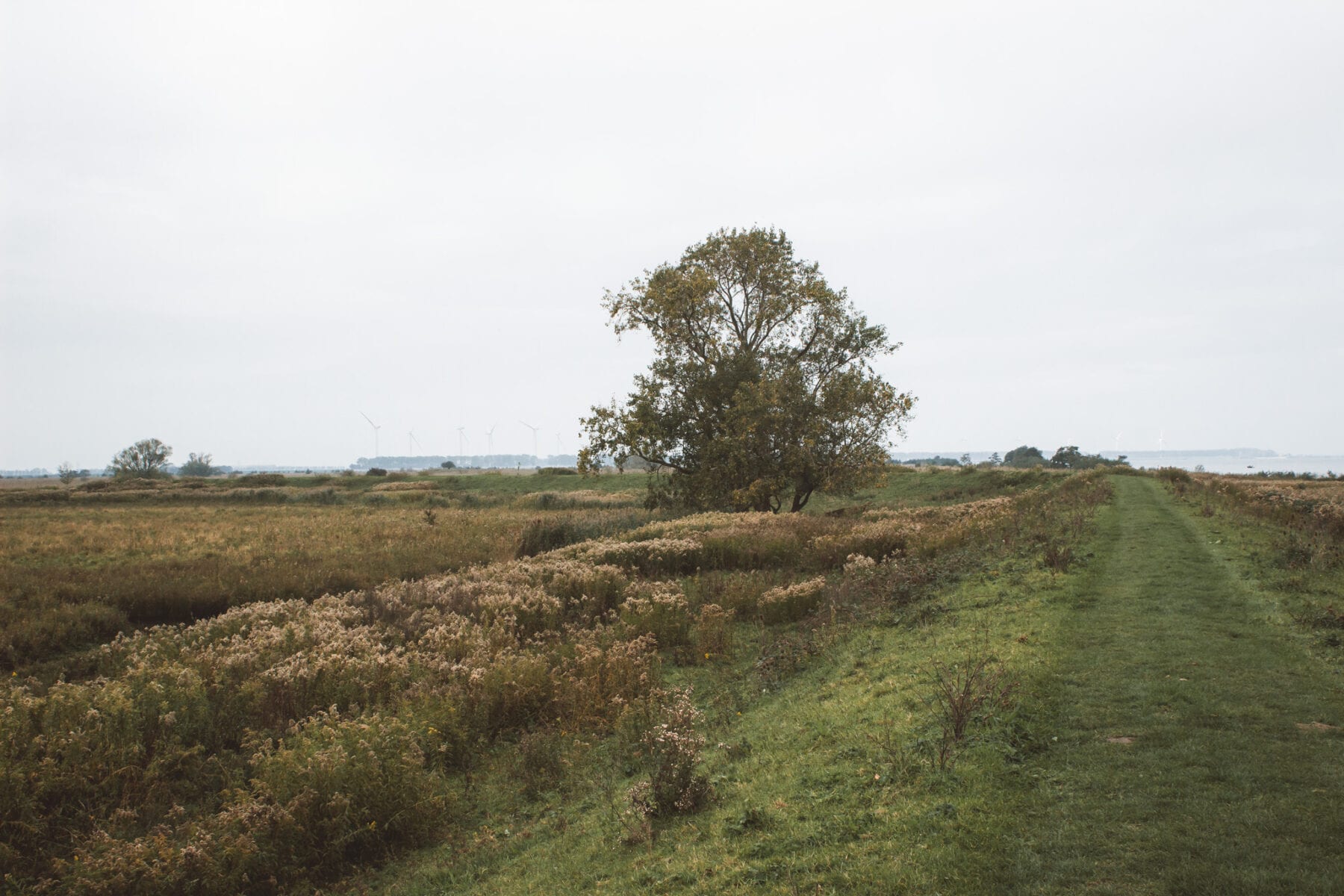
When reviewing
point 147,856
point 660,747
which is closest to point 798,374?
point 660,747

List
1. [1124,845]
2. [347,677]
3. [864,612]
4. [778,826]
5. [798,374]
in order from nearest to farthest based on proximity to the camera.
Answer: [1124,845]
[778,826]
[347,677]
[864,612]
[798,374]

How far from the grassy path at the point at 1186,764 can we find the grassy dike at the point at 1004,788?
0.02 meters

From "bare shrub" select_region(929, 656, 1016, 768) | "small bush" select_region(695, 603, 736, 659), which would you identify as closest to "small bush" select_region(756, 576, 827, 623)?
"small bush" select_region(695, 603, 736, 659)

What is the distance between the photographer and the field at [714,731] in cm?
580

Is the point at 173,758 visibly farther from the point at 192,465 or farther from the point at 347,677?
the point at 192,465

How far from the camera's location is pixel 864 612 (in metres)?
14.6

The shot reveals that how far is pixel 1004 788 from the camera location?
21.2ft

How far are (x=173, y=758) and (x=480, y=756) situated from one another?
12.6 feet

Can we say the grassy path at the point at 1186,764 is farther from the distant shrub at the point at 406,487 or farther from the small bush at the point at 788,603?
the distant shrub at the point at 406,487

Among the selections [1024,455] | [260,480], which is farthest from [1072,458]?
[260,480]

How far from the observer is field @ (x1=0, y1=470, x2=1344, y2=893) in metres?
5.80

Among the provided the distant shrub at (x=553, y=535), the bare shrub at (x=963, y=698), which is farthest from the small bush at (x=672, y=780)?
the distant shrub at (x=553, y=535)

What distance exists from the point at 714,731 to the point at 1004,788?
4215 mm

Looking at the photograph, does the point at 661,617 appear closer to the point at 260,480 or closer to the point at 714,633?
the point at 714,633
